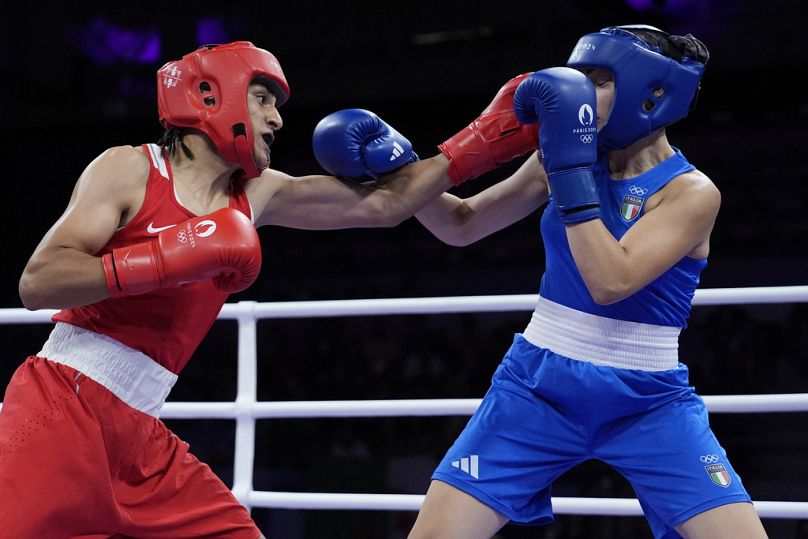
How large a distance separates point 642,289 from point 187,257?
37.0 inches

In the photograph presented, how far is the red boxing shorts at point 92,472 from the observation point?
191 centimetres

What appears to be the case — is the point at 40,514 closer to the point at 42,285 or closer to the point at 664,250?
the point at 42,285

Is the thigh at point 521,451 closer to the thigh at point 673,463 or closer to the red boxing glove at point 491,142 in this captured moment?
the thigh at point 673,463

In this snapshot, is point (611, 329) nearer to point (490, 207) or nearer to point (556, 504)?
point (490, 207)

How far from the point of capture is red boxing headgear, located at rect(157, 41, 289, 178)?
2139 millimetres

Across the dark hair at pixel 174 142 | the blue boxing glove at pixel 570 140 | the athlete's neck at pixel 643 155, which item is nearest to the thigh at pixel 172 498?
the dark hair at pixel 174 142

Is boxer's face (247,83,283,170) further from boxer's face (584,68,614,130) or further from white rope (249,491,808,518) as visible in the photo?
white rope (249,491,808,518)

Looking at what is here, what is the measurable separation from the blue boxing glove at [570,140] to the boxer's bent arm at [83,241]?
34.4 inches

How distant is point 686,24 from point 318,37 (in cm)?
329

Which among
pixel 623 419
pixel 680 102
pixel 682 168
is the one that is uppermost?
pixel 680 102

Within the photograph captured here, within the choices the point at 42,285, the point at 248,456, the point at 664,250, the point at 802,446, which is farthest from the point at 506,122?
the point at 802,446

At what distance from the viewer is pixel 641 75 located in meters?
2.04

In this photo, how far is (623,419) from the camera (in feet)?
6.71

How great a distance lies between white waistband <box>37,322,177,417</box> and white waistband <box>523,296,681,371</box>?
34.2 inches
